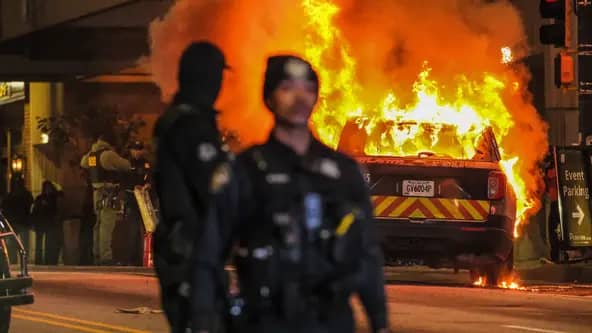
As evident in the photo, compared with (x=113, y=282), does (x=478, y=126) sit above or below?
above

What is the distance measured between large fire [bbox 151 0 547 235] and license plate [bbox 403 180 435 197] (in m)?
1.20

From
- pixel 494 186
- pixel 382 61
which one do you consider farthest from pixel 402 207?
pixel 382 61

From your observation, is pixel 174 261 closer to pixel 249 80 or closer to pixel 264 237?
pixel 264 237

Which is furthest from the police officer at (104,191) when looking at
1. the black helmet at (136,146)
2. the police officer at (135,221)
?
the black helmet at (136,146)

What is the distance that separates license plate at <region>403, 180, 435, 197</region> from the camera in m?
16.2

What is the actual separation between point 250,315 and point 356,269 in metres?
0.41

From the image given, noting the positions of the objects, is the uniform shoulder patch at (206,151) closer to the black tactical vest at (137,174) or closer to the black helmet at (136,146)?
the black tactical vest at (137,174)

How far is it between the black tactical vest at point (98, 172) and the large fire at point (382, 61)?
8502mm

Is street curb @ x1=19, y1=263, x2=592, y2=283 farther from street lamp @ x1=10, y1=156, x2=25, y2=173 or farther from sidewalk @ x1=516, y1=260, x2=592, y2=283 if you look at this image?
street lamp @ x1=10, y1=156, x2=25, y2=173

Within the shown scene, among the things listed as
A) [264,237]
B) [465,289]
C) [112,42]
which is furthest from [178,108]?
[112,42]

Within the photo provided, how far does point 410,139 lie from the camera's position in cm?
1711

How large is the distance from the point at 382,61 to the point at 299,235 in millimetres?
13902

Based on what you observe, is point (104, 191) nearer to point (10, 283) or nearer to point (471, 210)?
point (471, 210)

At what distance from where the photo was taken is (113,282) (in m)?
18.2
